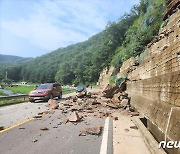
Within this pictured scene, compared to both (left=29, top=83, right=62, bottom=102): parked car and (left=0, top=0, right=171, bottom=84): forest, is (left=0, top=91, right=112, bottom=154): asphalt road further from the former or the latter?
(left=0, top=0, right=171, bottom=84): forest

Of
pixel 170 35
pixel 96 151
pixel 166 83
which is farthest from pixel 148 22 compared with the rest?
pixel 96 151

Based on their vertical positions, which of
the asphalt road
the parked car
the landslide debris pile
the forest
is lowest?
the asphalt road

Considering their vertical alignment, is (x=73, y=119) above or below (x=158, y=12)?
below

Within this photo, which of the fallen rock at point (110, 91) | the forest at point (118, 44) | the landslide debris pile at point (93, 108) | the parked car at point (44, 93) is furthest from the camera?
the forest at point (118, 44)

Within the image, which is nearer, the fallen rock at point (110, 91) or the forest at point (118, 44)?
the fallen rock at point (110, 91)

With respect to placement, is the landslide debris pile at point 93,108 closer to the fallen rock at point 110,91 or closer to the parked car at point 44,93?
the fallen rock at point 110,91

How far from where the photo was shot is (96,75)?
343ft

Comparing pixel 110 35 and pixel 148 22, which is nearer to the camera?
pixel 148 22

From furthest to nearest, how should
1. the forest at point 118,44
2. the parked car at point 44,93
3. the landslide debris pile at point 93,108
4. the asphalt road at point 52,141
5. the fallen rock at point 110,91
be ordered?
the forest at point 118,44
the fallen rock at point 110,91
the parked car at point 44,93
the landslide debris pile at point 93,108
the asphalt road at point 52,141

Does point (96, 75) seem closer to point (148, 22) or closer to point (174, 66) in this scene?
point (148, 22)

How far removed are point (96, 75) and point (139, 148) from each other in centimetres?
9784

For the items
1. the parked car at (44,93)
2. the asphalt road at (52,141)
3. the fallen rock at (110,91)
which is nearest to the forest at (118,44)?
the fallen rock at (110,91)

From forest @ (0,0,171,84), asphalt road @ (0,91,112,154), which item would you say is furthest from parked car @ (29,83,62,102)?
asphalt road @ (0,91,112,154)

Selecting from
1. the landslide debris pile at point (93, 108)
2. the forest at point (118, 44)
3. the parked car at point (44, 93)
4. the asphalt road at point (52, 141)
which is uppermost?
the forest at point (118, 44)
